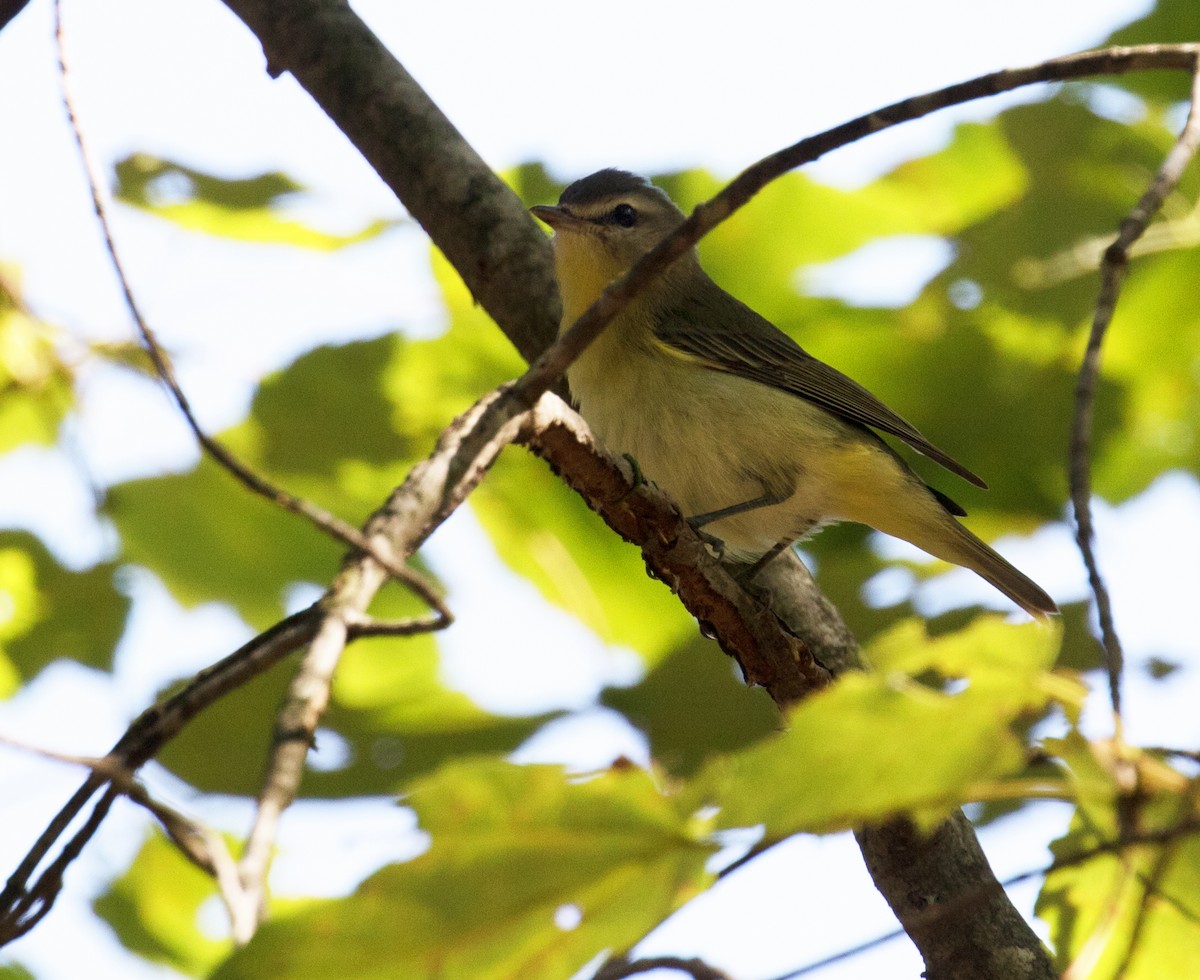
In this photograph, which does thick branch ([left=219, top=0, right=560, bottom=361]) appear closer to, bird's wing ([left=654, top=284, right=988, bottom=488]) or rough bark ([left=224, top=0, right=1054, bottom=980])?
rough bark ([left=224, top=0, right=1054, bottom=980])

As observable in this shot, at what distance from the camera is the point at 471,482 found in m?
1.88

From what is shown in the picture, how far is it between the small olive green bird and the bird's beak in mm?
480

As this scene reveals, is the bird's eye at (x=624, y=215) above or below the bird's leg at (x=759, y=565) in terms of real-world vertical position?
above

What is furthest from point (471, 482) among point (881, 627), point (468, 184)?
point (881, 627)

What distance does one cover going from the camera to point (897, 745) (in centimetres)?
108

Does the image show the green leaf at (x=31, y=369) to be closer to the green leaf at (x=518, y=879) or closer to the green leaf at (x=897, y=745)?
the green leaf at (x=518, y=879)

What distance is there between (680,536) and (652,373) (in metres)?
1.71

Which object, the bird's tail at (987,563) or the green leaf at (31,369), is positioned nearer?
the green leaf at (31,369)

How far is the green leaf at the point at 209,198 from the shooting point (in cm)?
421

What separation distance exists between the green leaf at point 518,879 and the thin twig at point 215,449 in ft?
0.99

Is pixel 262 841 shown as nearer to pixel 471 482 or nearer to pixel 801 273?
pixel 471 482

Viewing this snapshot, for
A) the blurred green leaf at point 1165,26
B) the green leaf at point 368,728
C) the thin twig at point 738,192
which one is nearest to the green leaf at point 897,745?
the thin twig at point 738,192

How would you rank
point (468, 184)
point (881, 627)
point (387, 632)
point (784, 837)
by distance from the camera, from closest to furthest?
point (784, 837), point (387, 632), point (468, 184), point (881, 627)

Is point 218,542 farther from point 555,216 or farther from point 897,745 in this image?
point 897,745
